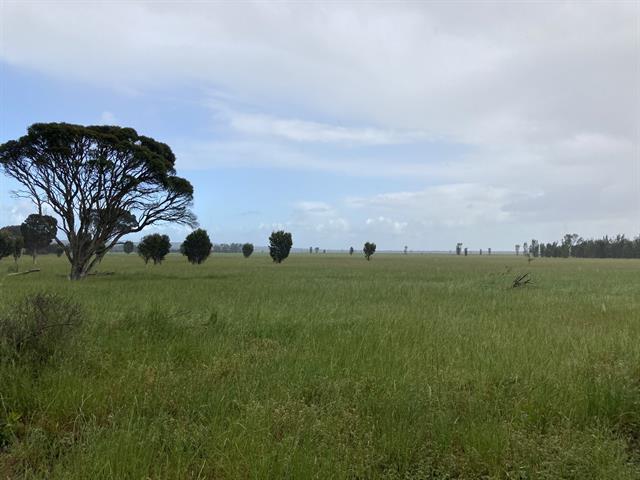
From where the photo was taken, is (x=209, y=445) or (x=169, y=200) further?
(x=169, y=200)

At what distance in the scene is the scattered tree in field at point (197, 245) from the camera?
49.9 metres

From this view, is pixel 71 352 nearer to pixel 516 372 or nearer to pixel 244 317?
pixel 244 317

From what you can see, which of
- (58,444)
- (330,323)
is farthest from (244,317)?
(58,444)

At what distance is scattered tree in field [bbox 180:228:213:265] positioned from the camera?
49.9m

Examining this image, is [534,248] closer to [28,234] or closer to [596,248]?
[596,248]

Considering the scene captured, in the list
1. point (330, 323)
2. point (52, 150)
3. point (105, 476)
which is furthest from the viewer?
point (52, 150)

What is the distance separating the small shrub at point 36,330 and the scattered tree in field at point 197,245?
44821 mm

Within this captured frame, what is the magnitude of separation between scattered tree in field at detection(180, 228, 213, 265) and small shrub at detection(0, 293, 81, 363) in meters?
44.8

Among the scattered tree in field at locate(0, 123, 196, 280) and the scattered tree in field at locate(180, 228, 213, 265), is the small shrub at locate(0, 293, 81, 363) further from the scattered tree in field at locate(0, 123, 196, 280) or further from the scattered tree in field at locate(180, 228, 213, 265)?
the scattered tree in field at locate(180, 228, 213, 265)

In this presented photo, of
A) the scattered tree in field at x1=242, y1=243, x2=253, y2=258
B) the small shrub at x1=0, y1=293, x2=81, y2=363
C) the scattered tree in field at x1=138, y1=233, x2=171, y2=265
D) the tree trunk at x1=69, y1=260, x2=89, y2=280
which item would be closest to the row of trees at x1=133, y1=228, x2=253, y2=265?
the scattered tree in field at x1=138, y1=233, x2=171, y2=265

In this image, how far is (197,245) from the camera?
50.5 meters

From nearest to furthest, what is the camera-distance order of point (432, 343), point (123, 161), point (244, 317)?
point (432, 343), point (244, 317), point (123, 161)

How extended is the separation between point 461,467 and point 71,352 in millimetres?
5162

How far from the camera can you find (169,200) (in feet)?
89.0
